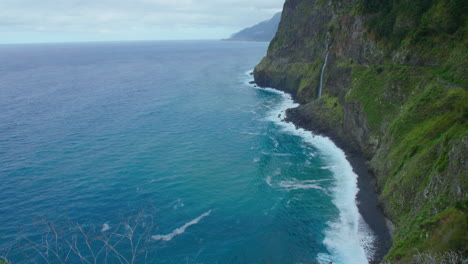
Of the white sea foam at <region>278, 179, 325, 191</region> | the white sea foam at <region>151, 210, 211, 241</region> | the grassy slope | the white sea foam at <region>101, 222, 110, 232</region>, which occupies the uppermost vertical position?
the grassy slope

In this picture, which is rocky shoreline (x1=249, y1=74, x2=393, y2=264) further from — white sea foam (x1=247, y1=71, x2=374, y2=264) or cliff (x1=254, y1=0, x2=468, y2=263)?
white sea foam (x1=247, y1=71, x2=374, y2=264)

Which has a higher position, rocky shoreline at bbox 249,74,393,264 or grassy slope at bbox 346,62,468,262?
grassy slope at bbox 346,62,468,262

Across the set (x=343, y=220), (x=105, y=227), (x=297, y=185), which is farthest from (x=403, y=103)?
(x=105, y=227)

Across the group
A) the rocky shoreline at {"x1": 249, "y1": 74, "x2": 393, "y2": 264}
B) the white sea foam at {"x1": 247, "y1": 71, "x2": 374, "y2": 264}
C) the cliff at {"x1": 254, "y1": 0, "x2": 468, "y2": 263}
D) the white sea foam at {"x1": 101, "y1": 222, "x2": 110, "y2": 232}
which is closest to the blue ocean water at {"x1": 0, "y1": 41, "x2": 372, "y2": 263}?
the white sea foam at {"x1": 247, "y1": 71, "x2": 374, "y2": 264}

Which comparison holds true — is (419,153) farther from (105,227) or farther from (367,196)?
(105,227)

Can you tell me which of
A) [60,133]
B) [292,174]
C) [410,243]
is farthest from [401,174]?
[60,133]

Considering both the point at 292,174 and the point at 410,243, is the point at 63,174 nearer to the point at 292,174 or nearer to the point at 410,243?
the point at 292,174
